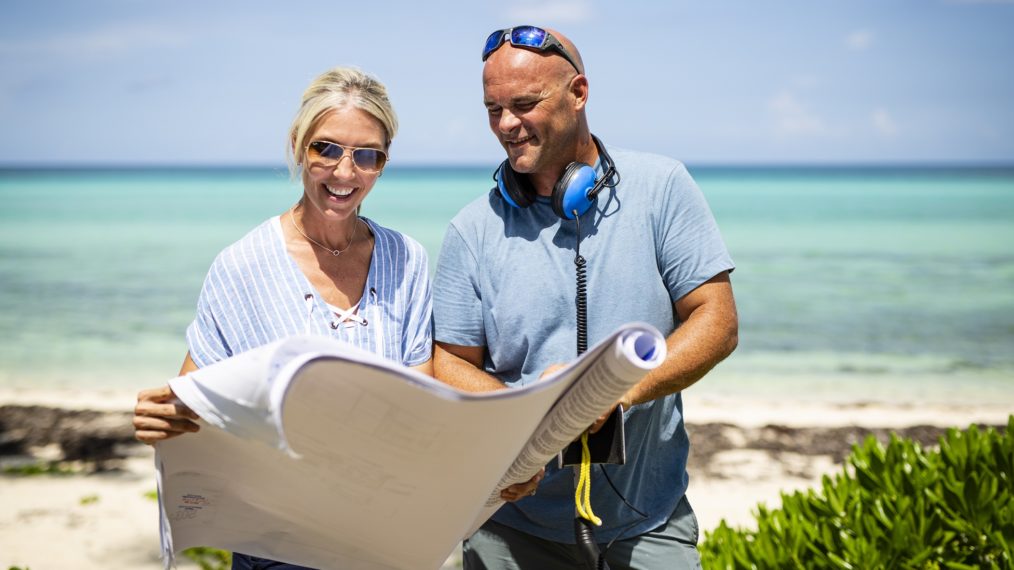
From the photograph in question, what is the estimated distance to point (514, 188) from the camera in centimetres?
314

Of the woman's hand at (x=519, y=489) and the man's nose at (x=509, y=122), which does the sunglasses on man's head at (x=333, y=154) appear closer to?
the man's nose at (x=509, y=122)

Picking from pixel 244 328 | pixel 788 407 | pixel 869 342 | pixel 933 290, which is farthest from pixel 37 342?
pixel 933 290

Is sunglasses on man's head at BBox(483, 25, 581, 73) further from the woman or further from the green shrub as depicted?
the green shrub

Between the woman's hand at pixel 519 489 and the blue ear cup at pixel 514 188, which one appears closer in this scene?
the woman's hand at pixel 519 489

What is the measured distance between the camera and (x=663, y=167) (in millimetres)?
3129

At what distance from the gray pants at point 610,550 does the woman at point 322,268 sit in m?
0.74

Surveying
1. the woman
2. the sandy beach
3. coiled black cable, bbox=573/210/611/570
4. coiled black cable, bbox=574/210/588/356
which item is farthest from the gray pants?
the sandy beach

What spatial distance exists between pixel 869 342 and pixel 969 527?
427 inches

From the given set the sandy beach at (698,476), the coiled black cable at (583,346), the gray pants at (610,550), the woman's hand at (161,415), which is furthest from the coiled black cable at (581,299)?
the sandy beach at (698,476)

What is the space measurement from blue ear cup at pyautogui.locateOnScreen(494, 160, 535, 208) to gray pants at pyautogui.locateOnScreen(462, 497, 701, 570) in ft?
3.34

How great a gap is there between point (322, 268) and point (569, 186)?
773 millimetres

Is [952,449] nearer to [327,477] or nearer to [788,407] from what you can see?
[327,477]

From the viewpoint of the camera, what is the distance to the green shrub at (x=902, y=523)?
11.8ft

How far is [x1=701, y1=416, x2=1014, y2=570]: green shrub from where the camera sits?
3.59m
